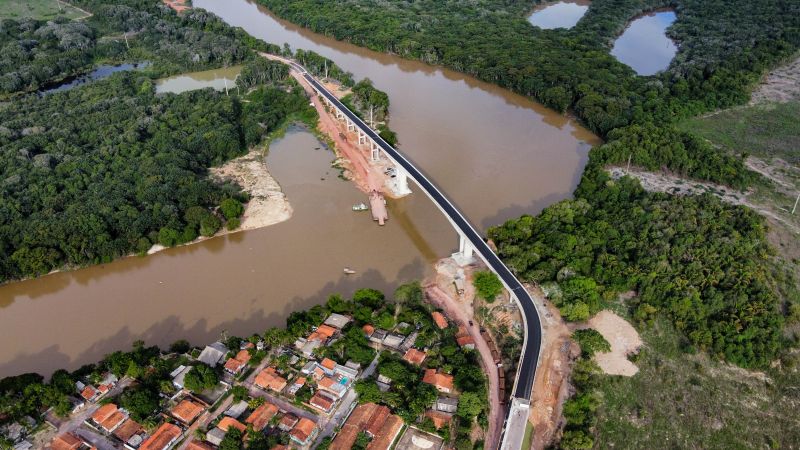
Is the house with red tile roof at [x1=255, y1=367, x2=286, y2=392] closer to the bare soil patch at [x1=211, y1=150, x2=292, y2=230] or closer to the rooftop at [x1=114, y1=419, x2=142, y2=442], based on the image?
the rooftop at [x1=114, y1=419, x2=142, y2=442]

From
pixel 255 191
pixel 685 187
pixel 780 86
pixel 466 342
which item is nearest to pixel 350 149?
pixel 255 191

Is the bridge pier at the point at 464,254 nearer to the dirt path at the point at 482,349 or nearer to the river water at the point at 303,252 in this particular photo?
the river water at the point at 303,252

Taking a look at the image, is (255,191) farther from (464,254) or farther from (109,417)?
(109,417)

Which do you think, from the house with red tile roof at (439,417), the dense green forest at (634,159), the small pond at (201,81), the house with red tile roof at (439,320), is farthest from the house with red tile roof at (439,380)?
the small pond at (201,81)

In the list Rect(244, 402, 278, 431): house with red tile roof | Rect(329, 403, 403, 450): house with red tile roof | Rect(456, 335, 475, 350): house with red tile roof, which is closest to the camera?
Rect(329, 403, 403, 450): house with red tile roof

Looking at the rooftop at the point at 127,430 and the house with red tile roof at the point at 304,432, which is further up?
the house with red tile roof at the point at 304,432

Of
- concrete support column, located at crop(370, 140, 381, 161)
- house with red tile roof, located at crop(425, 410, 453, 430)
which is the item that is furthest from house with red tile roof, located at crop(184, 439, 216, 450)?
concrete support column, located at crop(370, 140, 381, 161)
